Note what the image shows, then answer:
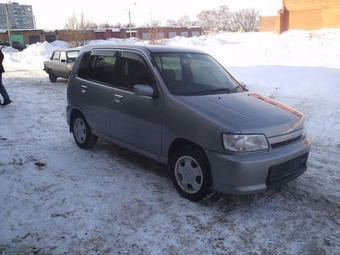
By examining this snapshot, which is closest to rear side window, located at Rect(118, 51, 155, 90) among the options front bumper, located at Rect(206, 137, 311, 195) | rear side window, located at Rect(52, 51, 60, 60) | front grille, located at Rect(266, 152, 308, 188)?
front bumper, located at Rect(206, 137, 311, 195)

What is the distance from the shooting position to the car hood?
3.49 m

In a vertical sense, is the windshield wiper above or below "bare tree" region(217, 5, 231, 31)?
below

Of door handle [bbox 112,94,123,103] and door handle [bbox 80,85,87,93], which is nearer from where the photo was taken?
A: door handle [bbox 112,94,123,103]

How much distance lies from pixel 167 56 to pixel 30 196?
8.39 feet

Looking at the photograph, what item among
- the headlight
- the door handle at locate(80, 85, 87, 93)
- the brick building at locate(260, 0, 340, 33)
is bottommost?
the headlight

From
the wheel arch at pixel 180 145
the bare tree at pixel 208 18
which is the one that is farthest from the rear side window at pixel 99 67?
the bare tree at pixel 208 18

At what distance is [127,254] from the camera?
2967mm

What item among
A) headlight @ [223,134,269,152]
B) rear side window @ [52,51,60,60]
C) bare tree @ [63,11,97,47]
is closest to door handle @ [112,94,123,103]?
headlight @ [223,134,269,152]

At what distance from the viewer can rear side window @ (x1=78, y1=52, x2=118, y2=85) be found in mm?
4906

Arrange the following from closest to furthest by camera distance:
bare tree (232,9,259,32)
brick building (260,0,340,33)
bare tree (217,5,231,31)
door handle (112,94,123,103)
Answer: door handle (112,94,123,103) < brick building (260,0,340,33) < bare tree (232,9,259,32) < bare tree (217,5,231,31)

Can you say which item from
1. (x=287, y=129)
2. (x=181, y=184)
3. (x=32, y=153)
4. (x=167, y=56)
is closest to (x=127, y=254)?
(x=181, y=184)

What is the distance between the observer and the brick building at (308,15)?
34.4 m

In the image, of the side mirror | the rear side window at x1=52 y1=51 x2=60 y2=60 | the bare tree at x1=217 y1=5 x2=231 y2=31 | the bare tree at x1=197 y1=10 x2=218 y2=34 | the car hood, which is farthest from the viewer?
the bare tree at x1=197 y1=10 x2=218 y2=34

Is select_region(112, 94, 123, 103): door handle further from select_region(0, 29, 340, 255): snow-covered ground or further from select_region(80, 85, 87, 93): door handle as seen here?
select_region(0, 29, 340, 255): snow-covered ground
